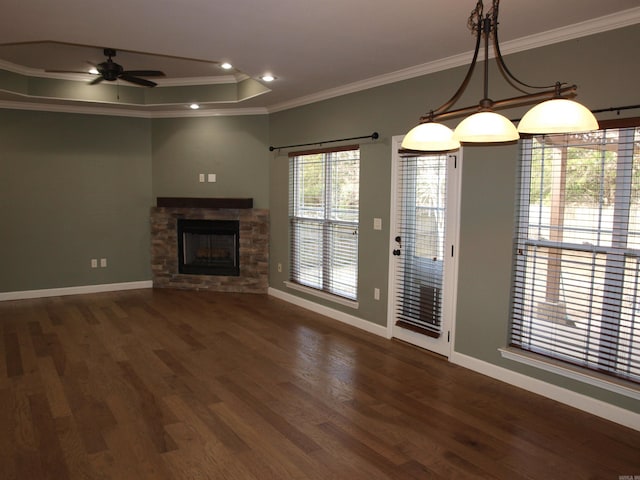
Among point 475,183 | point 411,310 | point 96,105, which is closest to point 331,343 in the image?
point 411,310

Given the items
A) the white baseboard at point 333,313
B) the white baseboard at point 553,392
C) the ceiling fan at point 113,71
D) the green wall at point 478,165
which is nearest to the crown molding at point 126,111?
the green wall at point 478,165

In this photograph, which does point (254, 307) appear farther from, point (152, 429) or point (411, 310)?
point (152, 429)

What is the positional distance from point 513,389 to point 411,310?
1.25 meters

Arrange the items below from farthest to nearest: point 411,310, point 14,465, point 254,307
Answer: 1. point 254,307
2. point 411,310
3. point 14,465

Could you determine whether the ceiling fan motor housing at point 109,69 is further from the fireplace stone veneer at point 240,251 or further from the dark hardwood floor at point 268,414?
the dark hardwood floor at point 268,414

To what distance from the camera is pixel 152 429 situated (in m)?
2.96

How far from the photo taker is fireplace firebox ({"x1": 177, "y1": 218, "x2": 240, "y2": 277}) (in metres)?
6.79

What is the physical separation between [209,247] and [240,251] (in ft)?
1.89

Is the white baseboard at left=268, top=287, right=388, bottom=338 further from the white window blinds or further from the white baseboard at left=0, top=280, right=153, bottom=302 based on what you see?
the white baseboard at left=0, top=280, right=153, bottom=302

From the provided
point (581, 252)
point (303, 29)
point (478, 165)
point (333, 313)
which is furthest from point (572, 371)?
point (303, 29)

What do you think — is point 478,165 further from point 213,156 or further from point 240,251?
point 213,156

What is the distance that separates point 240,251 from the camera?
6715 millimetres

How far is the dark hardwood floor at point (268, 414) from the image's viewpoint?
8.54 ft

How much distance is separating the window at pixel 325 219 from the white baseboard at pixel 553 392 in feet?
5.33
